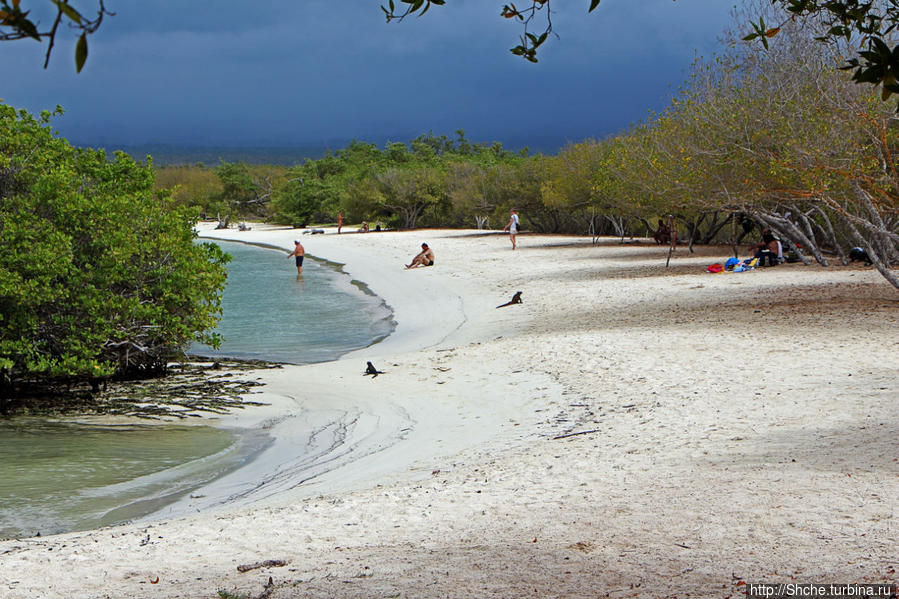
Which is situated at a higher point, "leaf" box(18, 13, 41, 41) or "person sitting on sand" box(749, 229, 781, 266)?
"leaf" box(18, 13, 41, 41)

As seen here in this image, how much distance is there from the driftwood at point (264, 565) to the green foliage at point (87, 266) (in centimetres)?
830

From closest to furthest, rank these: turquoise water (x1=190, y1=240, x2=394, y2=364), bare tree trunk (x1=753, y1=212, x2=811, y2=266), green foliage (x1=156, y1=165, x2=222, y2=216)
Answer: turquoise water (x1=190, y1=240, x2=394, y2=364)
bare tree trunk (x1=753, y1=212, x2=811, y2=266)
green foliage (x1=156, y1=165, x2=222, y2=216)

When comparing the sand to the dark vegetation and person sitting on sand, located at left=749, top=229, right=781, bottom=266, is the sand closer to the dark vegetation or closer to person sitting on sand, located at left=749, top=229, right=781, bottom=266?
the dark vegetation

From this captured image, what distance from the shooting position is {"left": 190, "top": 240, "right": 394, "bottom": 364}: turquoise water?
19.4m

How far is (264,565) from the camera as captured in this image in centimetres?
520

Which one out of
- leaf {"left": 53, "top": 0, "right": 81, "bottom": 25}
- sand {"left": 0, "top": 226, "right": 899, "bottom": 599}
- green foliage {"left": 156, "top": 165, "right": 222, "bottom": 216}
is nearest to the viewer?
leaf {"left": 53, "top": 0, "right": 81, "bottom": 25}

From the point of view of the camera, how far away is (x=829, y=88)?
15336 mm

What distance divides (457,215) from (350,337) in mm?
43365

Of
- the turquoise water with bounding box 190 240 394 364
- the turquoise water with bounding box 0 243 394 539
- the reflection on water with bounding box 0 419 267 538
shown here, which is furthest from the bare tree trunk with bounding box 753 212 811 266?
the reflection on water with bounding box 0 419 267 538

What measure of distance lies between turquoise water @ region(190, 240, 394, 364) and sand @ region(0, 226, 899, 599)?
7.87 ft

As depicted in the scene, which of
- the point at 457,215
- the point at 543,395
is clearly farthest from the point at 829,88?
the point at 457,215

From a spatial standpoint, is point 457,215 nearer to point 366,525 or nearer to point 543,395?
point 543,395

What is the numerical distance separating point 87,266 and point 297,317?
12.0 metres

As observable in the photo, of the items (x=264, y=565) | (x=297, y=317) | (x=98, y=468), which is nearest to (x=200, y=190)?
(x=297, y=317)
